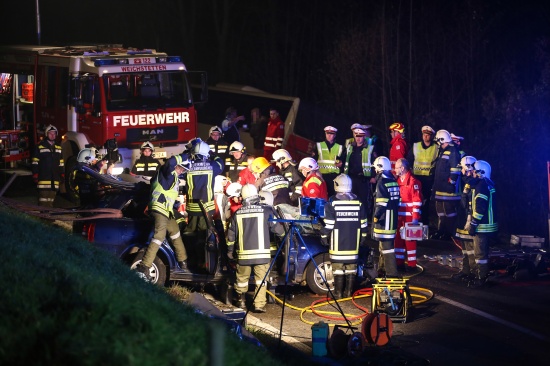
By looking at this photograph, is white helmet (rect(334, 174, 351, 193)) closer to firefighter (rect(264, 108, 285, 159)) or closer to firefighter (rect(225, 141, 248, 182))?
firefighter (rect(225, 141, 248, 182))

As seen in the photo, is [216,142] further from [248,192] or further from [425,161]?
[248,192]

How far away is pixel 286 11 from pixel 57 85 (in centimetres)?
1800

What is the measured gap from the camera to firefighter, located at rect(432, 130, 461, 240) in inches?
623

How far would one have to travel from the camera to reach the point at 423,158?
16.6 metres

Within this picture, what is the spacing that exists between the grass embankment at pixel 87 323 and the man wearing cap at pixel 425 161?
9565 millimetres

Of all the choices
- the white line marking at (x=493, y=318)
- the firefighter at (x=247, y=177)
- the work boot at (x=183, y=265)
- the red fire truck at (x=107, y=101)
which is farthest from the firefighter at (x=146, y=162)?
the white line marking at (x=493, y=318)

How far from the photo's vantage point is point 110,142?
1738 centimetres

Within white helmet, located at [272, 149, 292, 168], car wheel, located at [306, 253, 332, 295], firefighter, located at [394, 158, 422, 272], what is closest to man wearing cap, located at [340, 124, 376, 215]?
white helmet, located at [272, 149, 292, 168]

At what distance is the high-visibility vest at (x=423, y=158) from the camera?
16.5 meters

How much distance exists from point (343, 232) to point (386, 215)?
1.38 meters

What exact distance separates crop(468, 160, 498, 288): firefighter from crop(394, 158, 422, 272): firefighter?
1.23 m

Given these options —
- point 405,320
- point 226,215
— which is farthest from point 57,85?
point 405,320

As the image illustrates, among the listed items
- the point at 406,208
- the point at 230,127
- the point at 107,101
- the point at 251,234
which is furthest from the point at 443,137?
the point at 107,101

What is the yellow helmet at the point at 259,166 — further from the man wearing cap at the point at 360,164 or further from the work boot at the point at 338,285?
Answer: the work boot at the point at 338,285
